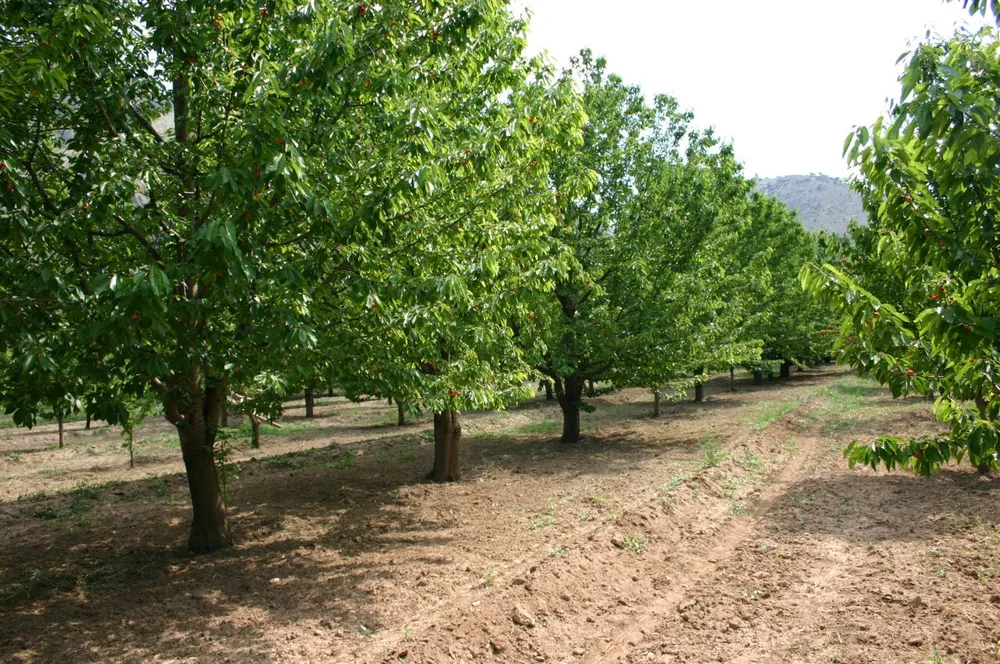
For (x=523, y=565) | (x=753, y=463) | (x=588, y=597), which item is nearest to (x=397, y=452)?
(x=753, y=463)

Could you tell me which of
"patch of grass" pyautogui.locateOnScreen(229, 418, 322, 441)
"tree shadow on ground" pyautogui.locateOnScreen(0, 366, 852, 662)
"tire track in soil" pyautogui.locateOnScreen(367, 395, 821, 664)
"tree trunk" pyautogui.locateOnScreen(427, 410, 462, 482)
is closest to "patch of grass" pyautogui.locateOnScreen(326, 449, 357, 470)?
"tree shadow on ground" pyautogui.locateOnScreen(0, 366, 852, 662)

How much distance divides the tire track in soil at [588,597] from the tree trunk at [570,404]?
636cm

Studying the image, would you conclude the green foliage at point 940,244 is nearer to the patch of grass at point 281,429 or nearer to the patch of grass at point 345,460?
the patch of grass at point 345,460

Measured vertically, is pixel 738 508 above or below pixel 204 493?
below

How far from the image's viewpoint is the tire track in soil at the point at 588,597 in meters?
4.90

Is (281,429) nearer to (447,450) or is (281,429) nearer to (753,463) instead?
(447,450)

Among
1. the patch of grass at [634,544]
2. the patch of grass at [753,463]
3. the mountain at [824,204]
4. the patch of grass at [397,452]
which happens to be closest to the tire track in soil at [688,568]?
the patch of grass at [634,544]

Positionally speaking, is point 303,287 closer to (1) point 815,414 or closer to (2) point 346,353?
(2) point 346,353

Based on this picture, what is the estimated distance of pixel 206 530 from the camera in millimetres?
7289

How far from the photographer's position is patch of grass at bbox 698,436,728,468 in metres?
11.7

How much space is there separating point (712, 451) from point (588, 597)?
26.2 feet

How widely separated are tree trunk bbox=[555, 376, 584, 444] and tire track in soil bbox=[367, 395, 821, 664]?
6.36 metres

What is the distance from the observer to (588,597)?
232 inches

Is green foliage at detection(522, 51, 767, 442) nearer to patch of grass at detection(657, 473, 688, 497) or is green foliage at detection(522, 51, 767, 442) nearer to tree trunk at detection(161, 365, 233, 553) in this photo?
patch of grass at detection(657, 473, 688, 497)
